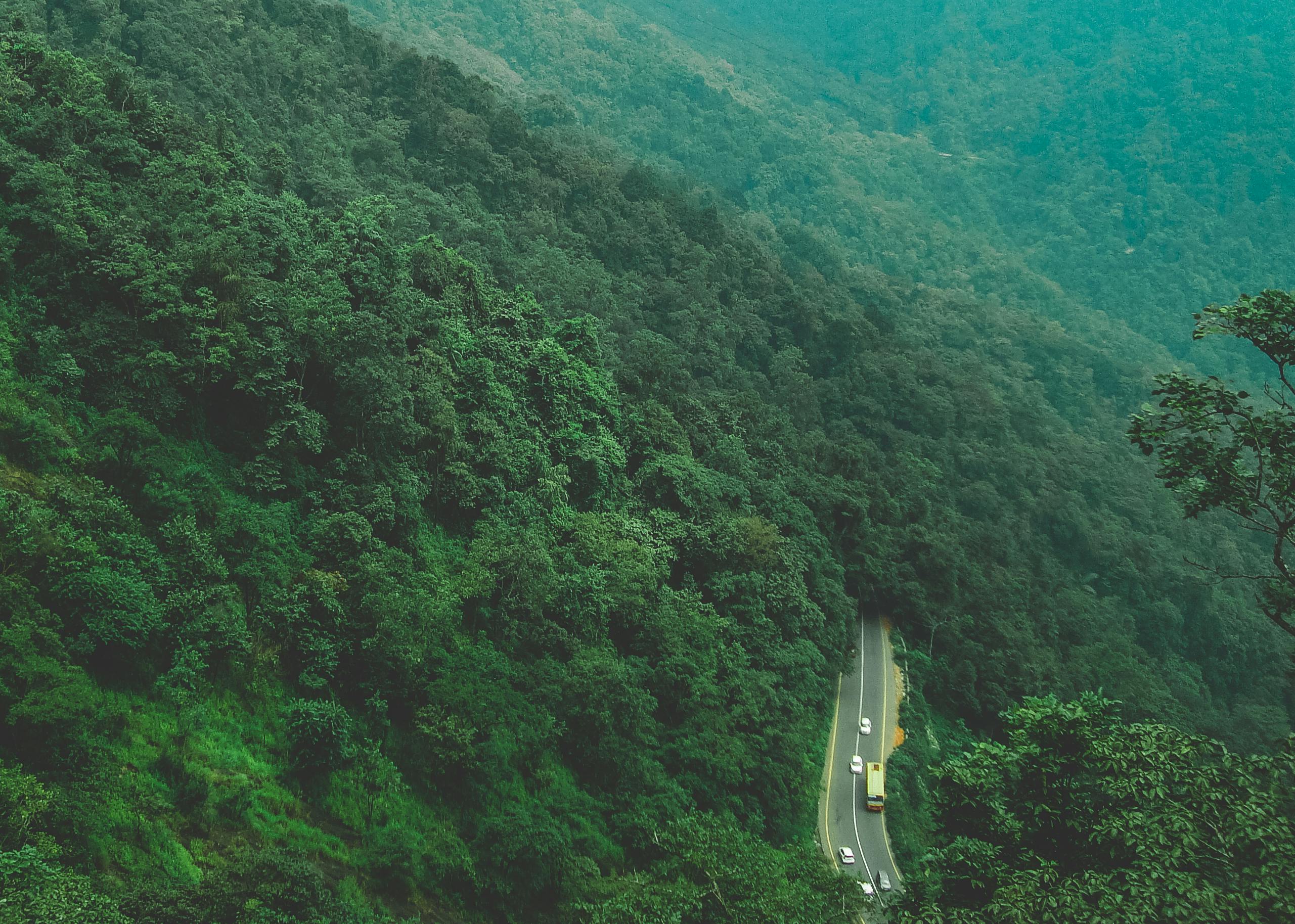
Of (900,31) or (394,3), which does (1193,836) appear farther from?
(900,31)

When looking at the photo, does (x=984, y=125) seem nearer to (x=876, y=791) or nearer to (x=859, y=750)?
(x=859, y=750)

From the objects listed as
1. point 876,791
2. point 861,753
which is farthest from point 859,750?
point 876,791

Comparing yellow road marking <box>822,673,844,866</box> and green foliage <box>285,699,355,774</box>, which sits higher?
green foliage <box>285,699,355,774</box>

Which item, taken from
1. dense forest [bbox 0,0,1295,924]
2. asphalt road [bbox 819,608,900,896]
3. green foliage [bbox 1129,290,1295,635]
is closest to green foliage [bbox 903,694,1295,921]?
dense forest [bbox 0,0,1295,924]

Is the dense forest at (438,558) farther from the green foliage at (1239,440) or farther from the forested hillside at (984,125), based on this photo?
the forested hillside at (984,125)

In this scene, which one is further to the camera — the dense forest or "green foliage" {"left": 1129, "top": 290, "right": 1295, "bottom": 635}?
the dense forest

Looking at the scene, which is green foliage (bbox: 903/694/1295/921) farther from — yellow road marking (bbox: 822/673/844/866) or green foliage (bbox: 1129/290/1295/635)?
yellow road marking (bbox: 822/673/844/866)

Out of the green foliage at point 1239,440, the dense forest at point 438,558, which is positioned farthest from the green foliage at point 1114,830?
the green foliage at point 1239,440
